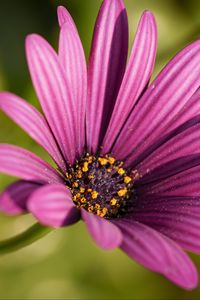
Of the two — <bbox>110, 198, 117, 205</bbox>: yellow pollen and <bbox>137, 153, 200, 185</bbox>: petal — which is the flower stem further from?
<bbox>137, 153, 200, 185</bbox>: petal

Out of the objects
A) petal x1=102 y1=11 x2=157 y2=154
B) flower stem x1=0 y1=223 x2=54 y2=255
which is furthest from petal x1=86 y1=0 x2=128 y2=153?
flower stem x1=0 y1=223 x2=54 y2=255

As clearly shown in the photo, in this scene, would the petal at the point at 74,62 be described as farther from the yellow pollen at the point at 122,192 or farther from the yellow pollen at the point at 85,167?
the yellow pollen at the point at 122,192

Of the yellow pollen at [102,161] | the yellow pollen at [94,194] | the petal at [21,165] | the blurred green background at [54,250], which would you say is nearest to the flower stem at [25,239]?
the petal at [21,165]

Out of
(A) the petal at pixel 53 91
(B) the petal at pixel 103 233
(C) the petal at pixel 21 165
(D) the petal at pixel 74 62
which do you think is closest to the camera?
(B) the petal at pixel 103 233

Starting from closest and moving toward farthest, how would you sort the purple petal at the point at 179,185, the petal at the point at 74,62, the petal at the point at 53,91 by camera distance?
1. the petal at the point at 53,91
2. the petal at the point at 74,62
3. the purple petal at the point at 179,185

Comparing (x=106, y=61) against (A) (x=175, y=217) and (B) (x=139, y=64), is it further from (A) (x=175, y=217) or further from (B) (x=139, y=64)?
(A) (x=175, y=217)

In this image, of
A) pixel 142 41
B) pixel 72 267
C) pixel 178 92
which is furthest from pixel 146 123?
pixel 72 267
